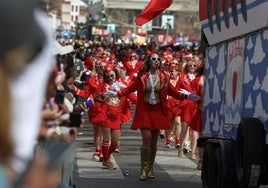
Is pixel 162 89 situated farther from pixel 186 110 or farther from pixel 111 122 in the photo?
pixel 186 110

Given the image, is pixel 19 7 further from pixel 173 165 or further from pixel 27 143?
pixel 173 165

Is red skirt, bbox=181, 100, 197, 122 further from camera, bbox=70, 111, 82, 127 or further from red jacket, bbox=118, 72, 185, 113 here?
camera, bbox=70, 111, 82, 127

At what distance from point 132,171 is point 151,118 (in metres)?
1.31

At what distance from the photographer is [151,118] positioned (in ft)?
36.2

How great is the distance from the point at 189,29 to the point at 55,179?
97.8 metres

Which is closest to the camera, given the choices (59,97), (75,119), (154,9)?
(59,97)

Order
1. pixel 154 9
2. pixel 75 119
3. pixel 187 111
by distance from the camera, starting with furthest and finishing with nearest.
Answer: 1. pixel 187 111
2. pixel 154 9
3. pixel 75 119

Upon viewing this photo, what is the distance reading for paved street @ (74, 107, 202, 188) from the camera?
34.9 feet

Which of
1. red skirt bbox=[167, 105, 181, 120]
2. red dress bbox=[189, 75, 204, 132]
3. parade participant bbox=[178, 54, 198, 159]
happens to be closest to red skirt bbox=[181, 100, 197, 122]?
parade participant bbox=[178, 54, 198, 159]

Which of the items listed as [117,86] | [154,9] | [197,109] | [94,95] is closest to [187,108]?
[197,109]

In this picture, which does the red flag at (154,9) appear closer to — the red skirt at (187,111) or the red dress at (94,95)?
the red dress at (94,95)

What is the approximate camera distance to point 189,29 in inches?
3917

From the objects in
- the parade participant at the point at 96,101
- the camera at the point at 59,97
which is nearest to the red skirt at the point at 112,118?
the parade participant at the point at 96,101

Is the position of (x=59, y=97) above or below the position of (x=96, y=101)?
above
